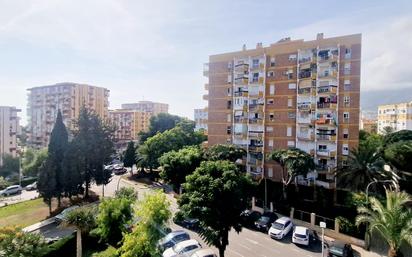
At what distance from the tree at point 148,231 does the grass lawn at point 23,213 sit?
2007 centimetres

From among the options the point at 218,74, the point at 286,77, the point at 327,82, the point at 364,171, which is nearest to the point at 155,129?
the point at 218,74

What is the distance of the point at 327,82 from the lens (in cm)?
3675

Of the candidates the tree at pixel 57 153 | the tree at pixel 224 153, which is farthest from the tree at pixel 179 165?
the tree at pixel 57 153

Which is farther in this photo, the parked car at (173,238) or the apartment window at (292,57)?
the apartment window at (292,57)

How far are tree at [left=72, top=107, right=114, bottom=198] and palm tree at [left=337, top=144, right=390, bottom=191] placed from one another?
29591 millimetres

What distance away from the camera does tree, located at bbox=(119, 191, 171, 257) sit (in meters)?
15.9

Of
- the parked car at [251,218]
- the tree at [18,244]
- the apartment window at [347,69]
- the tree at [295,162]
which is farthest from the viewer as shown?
the apartment window at [347,69]

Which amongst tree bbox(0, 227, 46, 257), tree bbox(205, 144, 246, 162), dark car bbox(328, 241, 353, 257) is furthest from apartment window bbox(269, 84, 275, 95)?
tree bbox(0, 227, 46, 257)

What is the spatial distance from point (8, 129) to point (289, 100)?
198 ft

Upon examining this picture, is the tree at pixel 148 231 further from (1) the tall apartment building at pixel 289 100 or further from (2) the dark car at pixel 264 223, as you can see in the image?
(1) the tall apartment building at pixel 289 100

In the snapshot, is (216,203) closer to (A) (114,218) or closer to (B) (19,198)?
(A) (114,218)

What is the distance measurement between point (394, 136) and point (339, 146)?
684cm

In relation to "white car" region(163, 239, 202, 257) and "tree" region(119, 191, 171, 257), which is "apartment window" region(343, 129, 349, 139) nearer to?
"white car" region(163, 239, 202, 257)

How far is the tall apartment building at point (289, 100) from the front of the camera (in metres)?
36.0
